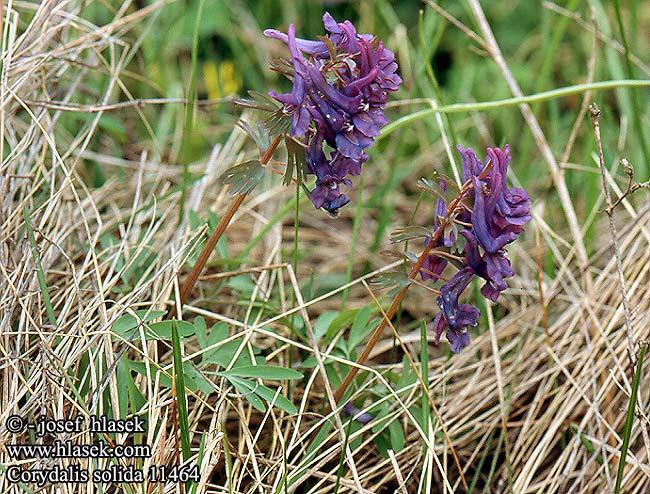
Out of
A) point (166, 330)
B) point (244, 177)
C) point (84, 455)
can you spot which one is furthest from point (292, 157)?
point (84, 455)

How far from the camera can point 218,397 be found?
1833 millimetres

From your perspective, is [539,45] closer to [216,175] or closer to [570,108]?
[570,108]

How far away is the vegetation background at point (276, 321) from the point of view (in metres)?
1.73

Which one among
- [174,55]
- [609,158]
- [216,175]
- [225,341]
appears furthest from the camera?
[174,55]

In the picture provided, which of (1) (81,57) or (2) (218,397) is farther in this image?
(1) (81,57)

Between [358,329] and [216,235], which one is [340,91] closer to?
[216,235]

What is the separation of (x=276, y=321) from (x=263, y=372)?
0.40 m

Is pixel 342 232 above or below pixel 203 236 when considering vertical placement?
below

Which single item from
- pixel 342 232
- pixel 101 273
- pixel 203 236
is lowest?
pixel 342 232

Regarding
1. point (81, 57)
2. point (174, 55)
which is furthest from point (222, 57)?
point (81, 57)

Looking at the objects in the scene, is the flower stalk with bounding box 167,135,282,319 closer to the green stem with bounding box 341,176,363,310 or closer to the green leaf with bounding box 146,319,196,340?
the green leaf with bounding box 146,319,196,340

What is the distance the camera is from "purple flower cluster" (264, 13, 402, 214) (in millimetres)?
1510

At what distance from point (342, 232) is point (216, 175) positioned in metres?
0.56

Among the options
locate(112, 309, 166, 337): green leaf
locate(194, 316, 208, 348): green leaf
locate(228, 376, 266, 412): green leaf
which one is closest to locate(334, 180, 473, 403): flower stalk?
locate(228, 376, 266, 412): green leaf
